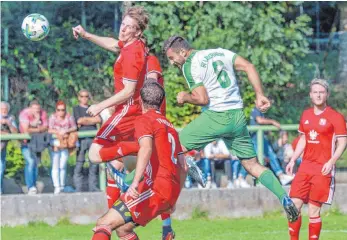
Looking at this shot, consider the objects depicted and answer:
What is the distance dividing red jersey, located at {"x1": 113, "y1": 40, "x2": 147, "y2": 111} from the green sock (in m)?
1.75

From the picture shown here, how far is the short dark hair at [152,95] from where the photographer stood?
1025cm

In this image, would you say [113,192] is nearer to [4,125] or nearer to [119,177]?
[119,177]

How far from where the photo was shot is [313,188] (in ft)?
41.9

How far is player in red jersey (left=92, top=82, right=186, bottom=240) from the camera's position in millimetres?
10031

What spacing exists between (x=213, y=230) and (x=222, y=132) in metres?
3.23

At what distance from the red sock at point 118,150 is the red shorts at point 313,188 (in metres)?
2.33

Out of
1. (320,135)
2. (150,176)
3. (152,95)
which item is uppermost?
(152,95)

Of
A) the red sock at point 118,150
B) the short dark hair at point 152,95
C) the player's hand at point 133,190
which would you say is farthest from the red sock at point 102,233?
the red sock at point 118,150

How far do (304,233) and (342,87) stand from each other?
7183 mm

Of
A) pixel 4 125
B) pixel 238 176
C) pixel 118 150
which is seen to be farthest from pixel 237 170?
pixel 118 150

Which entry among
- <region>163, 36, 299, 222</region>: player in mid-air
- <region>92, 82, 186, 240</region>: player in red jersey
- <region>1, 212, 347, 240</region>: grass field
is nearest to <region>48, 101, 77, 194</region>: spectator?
<region>1, 212, 347, 240</region>: grass field

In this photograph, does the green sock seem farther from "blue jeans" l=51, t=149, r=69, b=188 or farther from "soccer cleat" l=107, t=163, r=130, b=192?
"blue jeans" l=51, t=149, r=69, b=188

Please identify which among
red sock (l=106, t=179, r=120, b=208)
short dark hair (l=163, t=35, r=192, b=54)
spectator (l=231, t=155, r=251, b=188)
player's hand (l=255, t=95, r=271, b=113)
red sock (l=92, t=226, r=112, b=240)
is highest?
short dark hair (l=163, t=35, r=192, b=54)

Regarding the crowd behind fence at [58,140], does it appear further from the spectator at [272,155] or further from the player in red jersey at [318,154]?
the player in red jersey at [318,154]
